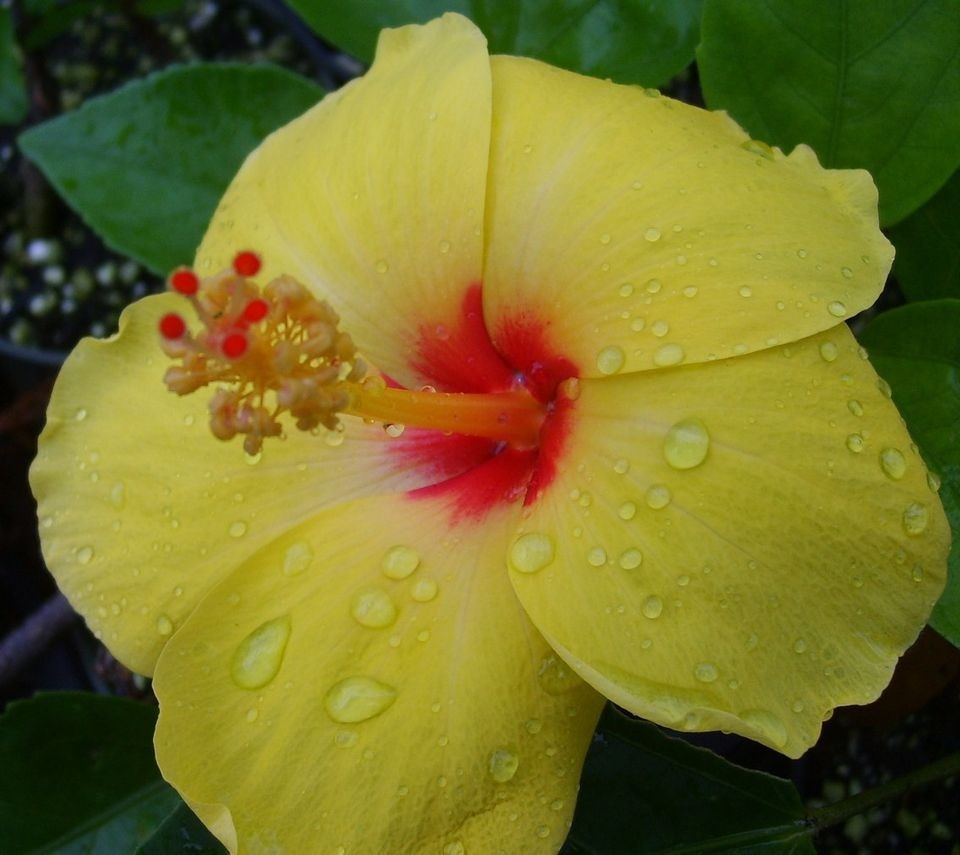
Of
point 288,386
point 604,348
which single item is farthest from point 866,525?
point 288,386

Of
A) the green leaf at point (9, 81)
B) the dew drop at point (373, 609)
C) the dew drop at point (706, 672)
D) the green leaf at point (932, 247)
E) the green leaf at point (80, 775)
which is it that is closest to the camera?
the dew drop at point (706, 672)

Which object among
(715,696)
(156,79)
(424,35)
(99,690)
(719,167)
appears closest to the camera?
(715,696)

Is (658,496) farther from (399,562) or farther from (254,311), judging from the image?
(254,311)

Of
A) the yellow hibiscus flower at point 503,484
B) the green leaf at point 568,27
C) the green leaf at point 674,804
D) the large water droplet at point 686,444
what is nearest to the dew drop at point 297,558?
the yellow hibiscus flower at point 503,484

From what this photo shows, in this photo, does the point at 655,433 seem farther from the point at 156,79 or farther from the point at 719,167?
the point at 156,79

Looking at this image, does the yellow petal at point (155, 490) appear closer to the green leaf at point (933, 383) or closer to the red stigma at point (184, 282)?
the red stigma at point (184, 282)
